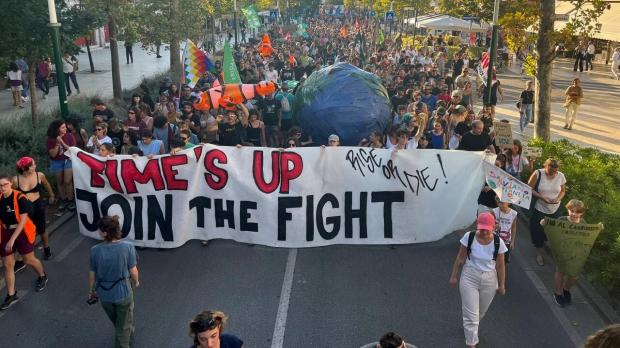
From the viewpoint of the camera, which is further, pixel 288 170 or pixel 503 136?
pixel 503 136

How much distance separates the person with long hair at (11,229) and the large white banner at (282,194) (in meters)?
1.34

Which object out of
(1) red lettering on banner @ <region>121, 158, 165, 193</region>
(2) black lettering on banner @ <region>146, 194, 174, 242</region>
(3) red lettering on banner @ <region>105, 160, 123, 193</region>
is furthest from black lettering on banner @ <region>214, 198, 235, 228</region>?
(3) red lettering on banner @ <region>105, 160, 123, 193</region>

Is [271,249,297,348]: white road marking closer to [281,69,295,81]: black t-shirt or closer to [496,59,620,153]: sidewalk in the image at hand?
[496,59,620,153]: sidewalk

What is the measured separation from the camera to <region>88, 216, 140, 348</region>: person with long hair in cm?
502

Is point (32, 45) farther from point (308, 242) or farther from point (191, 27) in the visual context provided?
point (191, 27)

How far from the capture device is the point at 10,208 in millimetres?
6340

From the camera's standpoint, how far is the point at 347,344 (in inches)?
227

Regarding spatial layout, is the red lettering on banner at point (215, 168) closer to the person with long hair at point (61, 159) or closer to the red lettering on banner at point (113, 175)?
the red lettering on banner at point (113, 175)

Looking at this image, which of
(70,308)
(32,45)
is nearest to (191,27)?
(32,45)

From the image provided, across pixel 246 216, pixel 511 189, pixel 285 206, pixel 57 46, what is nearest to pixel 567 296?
pixel 511 189

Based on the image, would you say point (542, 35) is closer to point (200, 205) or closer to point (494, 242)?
point (494, 242)

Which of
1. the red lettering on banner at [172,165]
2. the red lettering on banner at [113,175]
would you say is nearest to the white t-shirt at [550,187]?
the red lettering on banner at [172,165]

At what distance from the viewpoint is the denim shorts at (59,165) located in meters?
9.04

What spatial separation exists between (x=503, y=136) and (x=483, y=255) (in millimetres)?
4306
